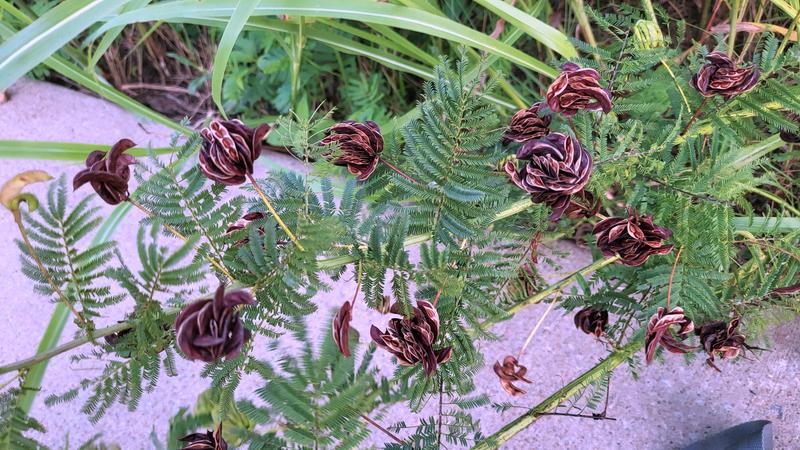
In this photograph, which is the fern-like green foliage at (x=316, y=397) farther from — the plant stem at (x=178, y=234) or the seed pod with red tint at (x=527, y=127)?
Result: the seed pod with red tint at (x=527, y=127)

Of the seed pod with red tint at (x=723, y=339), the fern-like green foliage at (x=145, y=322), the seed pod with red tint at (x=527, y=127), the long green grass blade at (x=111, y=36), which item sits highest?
the long green grass blade at (x=111, y=36)

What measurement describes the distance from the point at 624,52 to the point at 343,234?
1.51 ft

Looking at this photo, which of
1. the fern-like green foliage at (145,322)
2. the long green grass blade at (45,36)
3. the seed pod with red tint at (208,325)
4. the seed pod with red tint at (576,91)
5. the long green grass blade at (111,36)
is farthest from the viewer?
the long green grass blade at (111,36)

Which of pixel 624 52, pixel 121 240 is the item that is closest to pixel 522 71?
pixel 624 52

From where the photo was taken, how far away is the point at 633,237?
0.66 meters

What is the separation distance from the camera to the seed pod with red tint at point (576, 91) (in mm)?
642

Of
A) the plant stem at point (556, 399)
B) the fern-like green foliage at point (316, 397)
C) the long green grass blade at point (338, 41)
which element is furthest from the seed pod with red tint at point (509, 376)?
the long green grass blade at point (338, 41)

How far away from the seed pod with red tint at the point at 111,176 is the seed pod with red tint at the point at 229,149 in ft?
0.25

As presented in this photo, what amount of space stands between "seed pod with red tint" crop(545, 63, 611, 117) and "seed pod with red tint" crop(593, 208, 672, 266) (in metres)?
0.13

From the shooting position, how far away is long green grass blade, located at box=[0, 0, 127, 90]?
29.4 inches

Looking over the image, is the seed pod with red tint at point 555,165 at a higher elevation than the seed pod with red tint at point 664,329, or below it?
higher

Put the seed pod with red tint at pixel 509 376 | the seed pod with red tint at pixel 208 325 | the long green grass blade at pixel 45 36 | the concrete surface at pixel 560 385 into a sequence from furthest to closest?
the concrete surface at pixel 560 385 → the seed pod with red tint at pixel 509 376 → the long green grass blade at pixel 45 36 → the seed pod with red tint at pixel 208 325

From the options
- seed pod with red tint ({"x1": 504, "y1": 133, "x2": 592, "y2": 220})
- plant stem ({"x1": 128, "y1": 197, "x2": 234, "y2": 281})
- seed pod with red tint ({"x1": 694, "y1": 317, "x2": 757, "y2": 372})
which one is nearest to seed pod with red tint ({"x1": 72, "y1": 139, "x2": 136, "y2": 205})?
plant stem ({"x1": 128, "y1": 197, "x2": 234, "y2": 281})

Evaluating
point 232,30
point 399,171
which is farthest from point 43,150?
point 399,171
